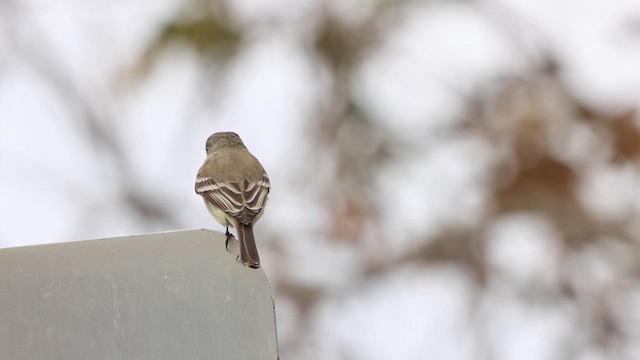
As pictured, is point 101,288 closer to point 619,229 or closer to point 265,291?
point 265,291

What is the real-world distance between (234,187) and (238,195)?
139 mm

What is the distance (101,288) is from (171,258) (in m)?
0.15

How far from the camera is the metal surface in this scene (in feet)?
7.81

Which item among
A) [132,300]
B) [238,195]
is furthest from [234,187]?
[132,300]

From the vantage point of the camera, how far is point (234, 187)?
18.3 ft

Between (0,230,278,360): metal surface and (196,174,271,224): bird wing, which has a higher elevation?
(196,174,271,224): bird wing

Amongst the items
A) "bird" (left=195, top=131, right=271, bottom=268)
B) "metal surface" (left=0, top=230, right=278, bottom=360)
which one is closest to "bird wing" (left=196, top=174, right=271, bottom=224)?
"bird" (left=195, top=131, right=271, bottom=268)

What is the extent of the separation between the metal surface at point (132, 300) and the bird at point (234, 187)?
229 cm

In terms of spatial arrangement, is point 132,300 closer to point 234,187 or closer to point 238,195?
point 238,195

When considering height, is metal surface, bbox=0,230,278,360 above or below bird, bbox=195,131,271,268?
below

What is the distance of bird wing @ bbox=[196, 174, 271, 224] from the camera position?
5.27 m

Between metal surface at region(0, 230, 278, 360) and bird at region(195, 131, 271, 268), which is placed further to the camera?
bird at region(195, 131, 271, 268)

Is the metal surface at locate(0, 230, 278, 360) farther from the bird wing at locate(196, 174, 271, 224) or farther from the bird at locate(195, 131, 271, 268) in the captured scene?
the bird wing at locate(196, 174, 271, 224)

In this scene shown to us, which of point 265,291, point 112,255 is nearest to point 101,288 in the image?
point 112,255
